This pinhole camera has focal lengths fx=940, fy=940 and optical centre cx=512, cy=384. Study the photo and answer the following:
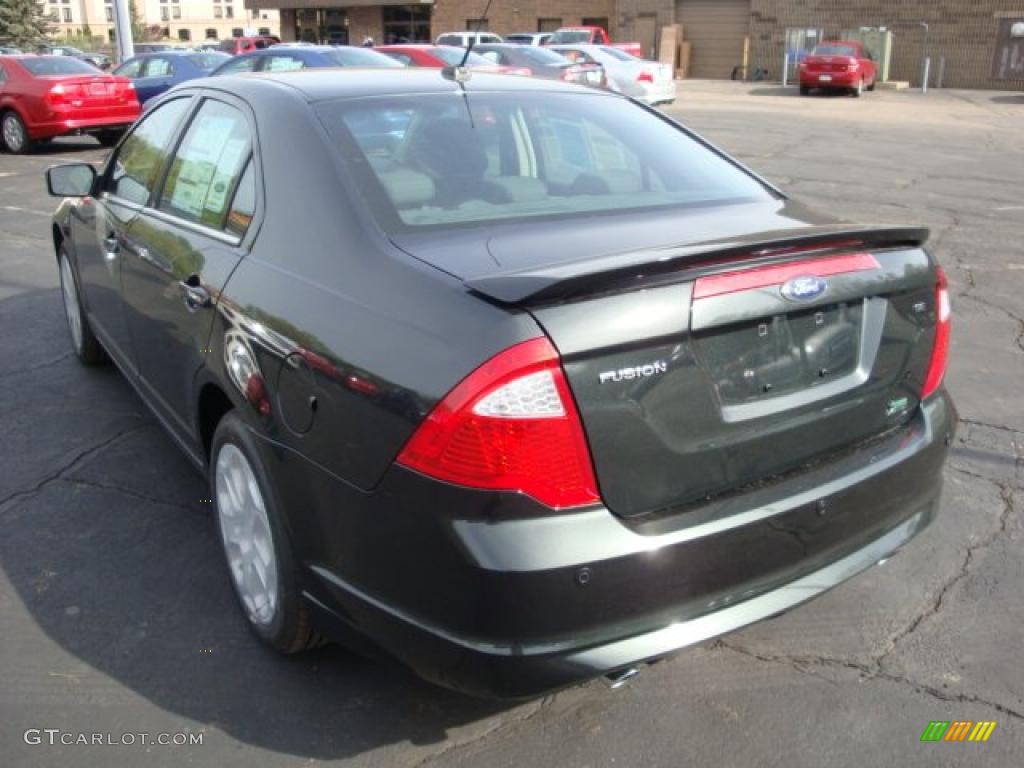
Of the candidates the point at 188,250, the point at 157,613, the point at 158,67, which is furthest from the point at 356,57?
the point at 157,613

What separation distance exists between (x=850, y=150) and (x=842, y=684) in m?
14.3

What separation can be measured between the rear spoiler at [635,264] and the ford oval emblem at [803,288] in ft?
0.24

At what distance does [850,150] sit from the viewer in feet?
50.7

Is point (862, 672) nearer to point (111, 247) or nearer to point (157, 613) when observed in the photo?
point (157, 613)

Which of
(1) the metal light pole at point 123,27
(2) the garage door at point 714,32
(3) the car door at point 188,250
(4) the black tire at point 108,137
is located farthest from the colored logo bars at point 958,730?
(2) the garage door at point 714,32

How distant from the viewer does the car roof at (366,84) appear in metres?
3.11

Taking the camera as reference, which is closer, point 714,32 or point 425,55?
point 425,55

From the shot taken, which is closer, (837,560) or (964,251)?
(837,560)

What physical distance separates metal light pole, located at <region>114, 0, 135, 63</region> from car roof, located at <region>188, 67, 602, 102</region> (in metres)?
19.4

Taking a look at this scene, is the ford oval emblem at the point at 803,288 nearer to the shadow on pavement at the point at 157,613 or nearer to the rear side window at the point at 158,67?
the shadow on pavement at the point at 157,613

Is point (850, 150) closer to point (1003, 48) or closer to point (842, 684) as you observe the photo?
point (842, 684)

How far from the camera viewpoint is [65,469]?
415 centimetres

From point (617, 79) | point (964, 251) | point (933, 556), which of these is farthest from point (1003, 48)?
point (933, 556)

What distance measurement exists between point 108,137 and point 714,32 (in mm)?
31635
